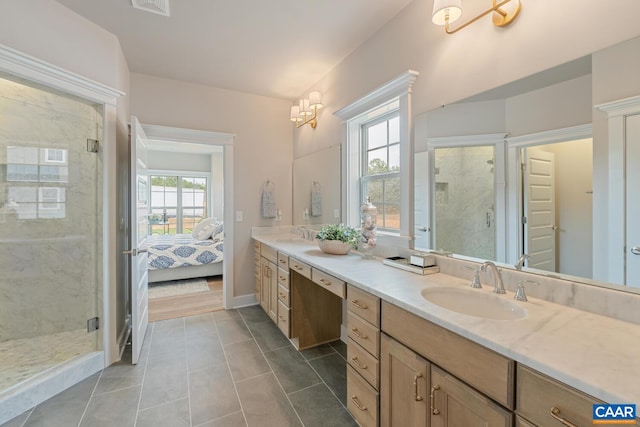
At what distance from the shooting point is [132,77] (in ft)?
10.1

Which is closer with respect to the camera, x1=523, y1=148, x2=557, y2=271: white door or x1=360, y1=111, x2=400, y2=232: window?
x1=523, y1=148, x2=557, y2=271: white door

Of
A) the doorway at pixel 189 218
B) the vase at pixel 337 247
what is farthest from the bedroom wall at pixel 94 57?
the vase at pixel 337 247

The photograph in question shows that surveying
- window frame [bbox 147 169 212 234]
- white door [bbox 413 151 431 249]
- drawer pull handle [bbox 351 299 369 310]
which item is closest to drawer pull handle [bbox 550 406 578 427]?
drawer pull handle [bbox 351 299 369 310]

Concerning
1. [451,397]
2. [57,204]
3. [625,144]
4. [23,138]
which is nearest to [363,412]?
[451,397]

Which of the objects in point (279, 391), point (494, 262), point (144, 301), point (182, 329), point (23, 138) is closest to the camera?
point (494, 262)

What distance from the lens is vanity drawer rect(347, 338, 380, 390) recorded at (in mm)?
1461

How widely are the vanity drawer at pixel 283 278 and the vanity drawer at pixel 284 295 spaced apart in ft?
0.09

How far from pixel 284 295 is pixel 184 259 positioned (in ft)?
8.37

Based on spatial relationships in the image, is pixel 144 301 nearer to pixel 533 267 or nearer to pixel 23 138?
pixel 23 138

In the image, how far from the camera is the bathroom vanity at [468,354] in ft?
2.53

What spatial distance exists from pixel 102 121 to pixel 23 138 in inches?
34.4

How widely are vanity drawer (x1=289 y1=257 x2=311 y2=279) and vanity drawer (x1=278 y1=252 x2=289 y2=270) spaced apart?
2.7 inches

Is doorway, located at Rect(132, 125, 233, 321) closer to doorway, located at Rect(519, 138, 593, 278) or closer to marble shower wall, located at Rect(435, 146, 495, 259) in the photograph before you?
marble shower wall, located at Rect(435, 146, 495, 259)

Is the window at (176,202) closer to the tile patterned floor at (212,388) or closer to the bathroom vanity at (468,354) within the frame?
the tile patterned floor at (212,388)
